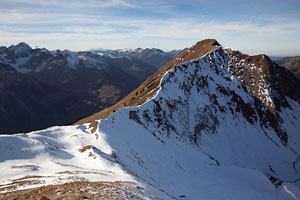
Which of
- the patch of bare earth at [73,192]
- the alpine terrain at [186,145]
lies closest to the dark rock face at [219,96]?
the alpine terrain at [186,145]

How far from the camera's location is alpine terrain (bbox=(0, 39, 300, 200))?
29.5 m

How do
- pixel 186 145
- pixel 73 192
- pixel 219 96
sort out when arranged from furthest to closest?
pixel 219 96 < pixel 186 145 < pixel 73 192

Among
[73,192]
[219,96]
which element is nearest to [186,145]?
[219,96]

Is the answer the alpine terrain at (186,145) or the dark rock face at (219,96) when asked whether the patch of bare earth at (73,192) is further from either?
the dark rock face at (219,96)

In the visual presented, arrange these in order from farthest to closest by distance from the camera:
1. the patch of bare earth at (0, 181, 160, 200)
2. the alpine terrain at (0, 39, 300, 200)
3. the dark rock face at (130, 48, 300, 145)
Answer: the dark rock face at (130, 48, 300, 145) < the alpine terrain at (0, 39, 300, 200) < the patch of bare earth at (0, 181, 160, 200)

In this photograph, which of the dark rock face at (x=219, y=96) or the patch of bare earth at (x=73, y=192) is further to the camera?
the dark rock face at (x=219, y=96)

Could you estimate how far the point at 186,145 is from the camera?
73562 mm

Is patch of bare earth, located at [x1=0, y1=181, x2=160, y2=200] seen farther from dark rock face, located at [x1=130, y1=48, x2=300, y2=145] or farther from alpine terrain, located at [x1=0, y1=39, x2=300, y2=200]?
dark rock face, located at [x1=130, y1=48, x2=300, y2=145]

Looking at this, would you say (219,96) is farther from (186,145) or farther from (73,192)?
(73,192)

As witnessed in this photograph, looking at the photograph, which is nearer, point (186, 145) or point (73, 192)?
point (73, 192)

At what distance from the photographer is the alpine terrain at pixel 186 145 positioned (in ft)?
96.7

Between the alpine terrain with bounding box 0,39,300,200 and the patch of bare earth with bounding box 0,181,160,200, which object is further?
the alpine terrain with bounding box 0,39,300,200

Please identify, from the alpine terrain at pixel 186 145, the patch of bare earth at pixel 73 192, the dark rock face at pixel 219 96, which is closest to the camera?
the patch of bare earth at pixel 73 192

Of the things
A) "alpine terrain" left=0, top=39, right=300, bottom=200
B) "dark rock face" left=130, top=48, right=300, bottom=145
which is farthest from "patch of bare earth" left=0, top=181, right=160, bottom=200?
"dark rock face" left=130, top=48, right=300, bottom=145
